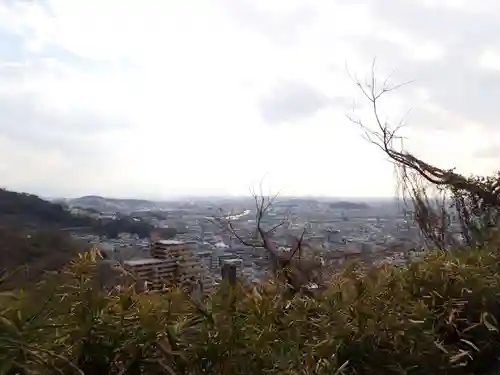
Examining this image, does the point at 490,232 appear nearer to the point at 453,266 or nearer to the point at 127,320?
the point at 453,266

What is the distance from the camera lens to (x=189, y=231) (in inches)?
215

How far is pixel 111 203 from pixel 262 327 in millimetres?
6088

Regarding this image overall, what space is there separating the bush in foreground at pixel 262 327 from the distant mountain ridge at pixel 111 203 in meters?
4.74

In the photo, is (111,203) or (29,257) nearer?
(29,257)

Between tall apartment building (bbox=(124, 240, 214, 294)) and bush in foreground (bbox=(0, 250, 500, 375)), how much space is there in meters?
0.21

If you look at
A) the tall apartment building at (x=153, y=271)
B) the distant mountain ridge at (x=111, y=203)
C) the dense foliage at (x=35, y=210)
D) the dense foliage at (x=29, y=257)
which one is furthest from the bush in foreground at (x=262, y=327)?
the distant mountain ridge at (x=111, y=203)

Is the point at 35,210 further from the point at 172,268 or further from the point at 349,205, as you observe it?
the point at 349,205

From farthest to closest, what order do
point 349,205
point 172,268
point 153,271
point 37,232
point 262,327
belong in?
1. point 349,205
2. point 37,232
3. point 172,268
4. point 153,271
5. point 262,327

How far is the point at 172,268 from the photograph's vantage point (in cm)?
269

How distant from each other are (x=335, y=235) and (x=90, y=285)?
162 inches

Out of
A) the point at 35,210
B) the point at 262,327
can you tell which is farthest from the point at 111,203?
the point at 262,327

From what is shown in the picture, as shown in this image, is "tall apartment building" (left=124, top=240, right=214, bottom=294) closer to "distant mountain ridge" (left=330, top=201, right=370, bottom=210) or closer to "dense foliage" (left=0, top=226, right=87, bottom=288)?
"dense foliage" (left=0, top=226, right=87, bottom=288)

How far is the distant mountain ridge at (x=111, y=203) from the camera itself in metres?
6.74

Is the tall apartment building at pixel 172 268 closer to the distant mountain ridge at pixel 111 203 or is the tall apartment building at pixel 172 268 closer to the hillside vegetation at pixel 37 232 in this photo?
the hillside vegetation at pixel 37 232
